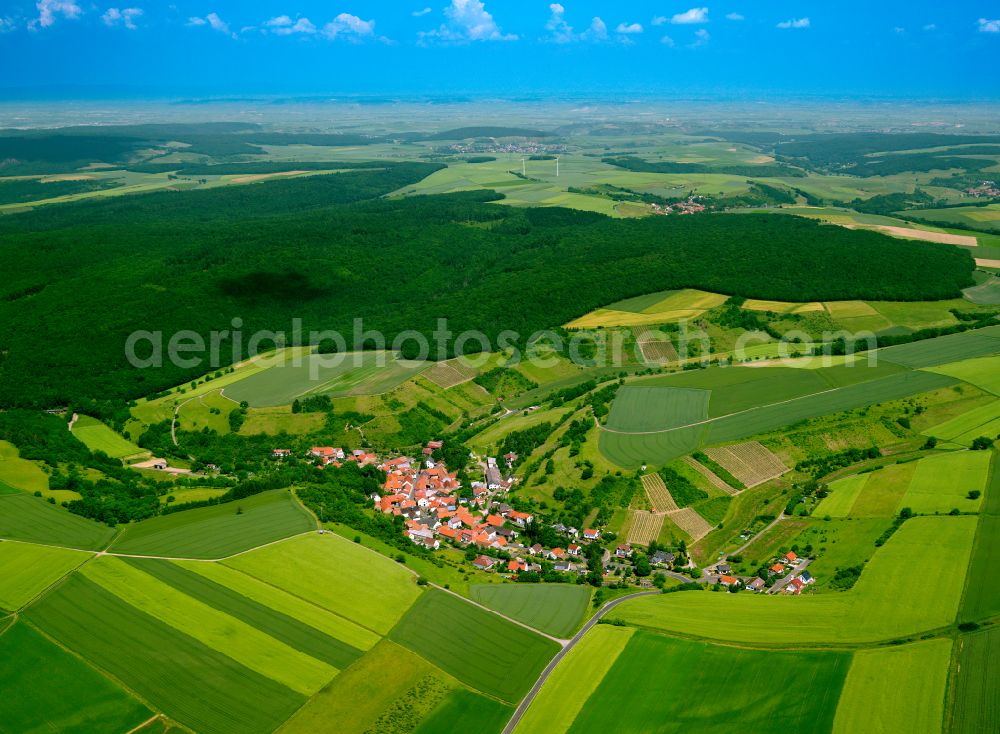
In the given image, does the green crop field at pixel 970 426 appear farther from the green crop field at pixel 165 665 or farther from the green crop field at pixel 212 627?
the green crop field at pixel 165 665

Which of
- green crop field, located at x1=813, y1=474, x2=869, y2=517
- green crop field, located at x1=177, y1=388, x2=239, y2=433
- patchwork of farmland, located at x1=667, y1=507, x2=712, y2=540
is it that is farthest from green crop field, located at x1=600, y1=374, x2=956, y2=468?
green crop field, located at x1=177, y1=388, x2=239, y2=433

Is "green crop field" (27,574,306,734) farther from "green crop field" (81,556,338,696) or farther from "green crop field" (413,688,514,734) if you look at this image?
"green crop field" (413,688,514,734)

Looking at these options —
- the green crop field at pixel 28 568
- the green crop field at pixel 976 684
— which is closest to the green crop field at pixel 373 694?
the green crop field at pixel 28 568

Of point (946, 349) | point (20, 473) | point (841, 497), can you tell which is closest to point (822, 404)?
point (841, 497)

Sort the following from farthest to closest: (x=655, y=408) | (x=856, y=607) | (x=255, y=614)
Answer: (x=655, y=408) < (x=255, y=614) < (x=856, y=607)

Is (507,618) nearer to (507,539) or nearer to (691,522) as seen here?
(507,539)
